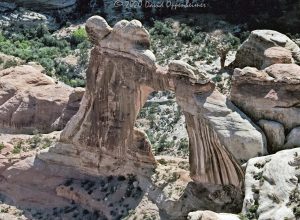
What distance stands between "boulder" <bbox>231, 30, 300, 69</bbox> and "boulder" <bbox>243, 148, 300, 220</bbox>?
7.36 m

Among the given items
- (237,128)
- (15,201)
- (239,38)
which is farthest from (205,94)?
(239,38)

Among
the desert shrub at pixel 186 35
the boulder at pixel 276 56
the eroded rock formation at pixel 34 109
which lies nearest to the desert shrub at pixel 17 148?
the eroded rock formation at pixel 34 109

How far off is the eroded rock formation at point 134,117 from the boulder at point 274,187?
71.8 inches

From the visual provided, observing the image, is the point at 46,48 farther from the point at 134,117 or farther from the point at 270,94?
the point at 270,94

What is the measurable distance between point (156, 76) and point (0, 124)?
15211 mm

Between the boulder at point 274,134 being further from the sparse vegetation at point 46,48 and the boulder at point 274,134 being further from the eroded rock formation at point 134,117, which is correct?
the sparse vegetation at point 46,48

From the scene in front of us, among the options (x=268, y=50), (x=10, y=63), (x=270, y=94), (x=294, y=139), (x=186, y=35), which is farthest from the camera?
(x=186, y=35)

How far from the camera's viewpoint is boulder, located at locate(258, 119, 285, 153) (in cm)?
3809

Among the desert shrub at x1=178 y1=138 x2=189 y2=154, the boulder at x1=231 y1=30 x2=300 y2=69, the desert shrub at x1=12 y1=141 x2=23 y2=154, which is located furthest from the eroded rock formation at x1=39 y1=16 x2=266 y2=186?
the desert shrub at x1=178 y1=138 x2=189 y2=154

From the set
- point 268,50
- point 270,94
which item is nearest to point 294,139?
point 270,94

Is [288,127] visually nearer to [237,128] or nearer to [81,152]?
[237,128]

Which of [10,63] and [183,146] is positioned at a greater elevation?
[10,63]

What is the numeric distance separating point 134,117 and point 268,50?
7.77m

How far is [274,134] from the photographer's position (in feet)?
125
